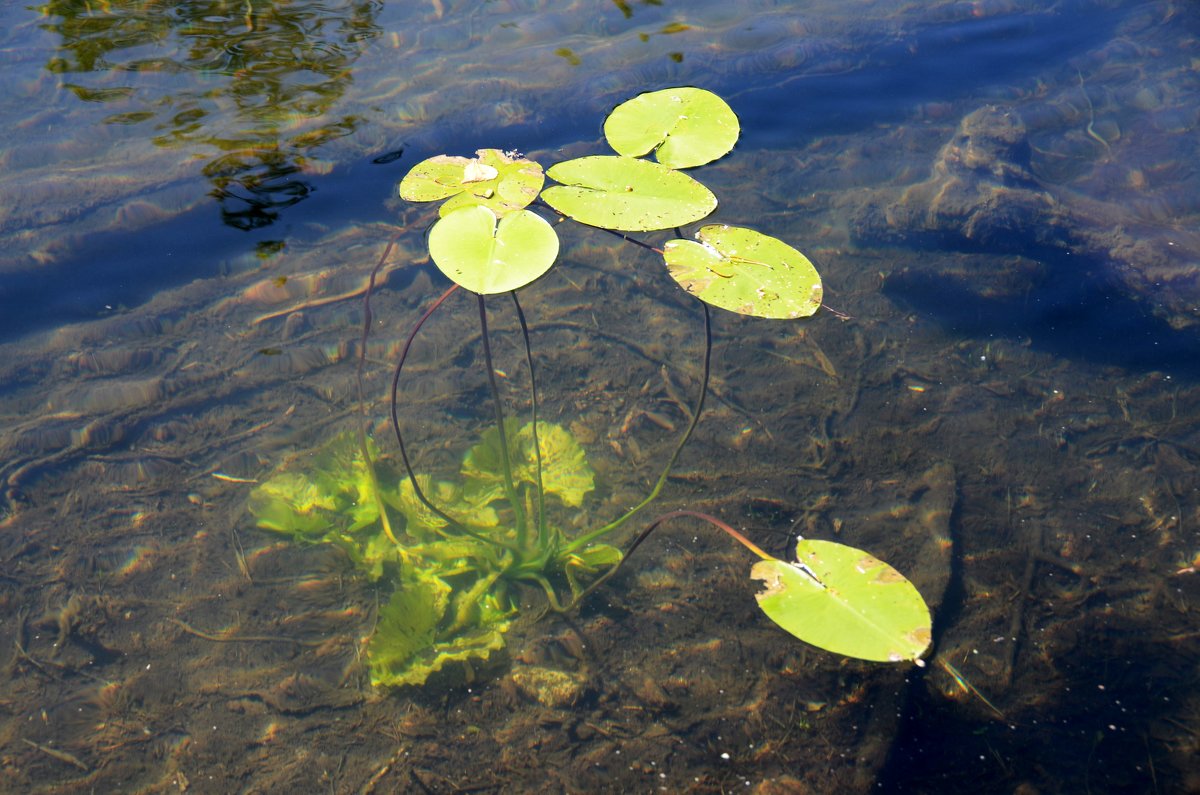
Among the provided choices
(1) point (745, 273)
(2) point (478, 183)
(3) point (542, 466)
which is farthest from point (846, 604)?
(2) point (478, 183)

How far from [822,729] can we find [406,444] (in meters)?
1.69

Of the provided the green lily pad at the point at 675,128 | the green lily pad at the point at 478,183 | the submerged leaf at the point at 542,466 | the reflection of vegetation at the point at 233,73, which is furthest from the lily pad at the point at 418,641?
the reflection of vegetation at the point at 233,73

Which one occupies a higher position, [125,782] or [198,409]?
[198,409]

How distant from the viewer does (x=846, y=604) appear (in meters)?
1.77

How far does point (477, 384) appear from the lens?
294 cm

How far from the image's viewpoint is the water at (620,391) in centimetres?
204

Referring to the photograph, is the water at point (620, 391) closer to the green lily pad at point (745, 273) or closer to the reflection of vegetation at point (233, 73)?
the reflection of vegetation at point (233, 73)

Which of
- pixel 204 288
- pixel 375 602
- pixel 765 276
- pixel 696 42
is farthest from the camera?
pixel 696 42

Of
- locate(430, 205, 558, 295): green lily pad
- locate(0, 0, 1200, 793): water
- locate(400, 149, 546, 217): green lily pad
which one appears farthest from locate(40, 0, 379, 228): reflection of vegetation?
locate(430, 205, 558, 295): green lily pad

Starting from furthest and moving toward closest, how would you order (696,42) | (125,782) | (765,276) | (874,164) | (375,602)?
(696,42) → (874,164) → (375,602) → (765,276) → (125,782)

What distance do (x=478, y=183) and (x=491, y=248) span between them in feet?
1.84

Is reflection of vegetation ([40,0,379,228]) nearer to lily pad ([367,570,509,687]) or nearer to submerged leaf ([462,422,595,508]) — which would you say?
submerged leaf ([462,422,595,508])

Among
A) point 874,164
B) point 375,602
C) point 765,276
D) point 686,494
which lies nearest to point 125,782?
point 375,602

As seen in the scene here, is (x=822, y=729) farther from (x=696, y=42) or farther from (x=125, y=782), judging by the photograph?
(x=696, y=42)
